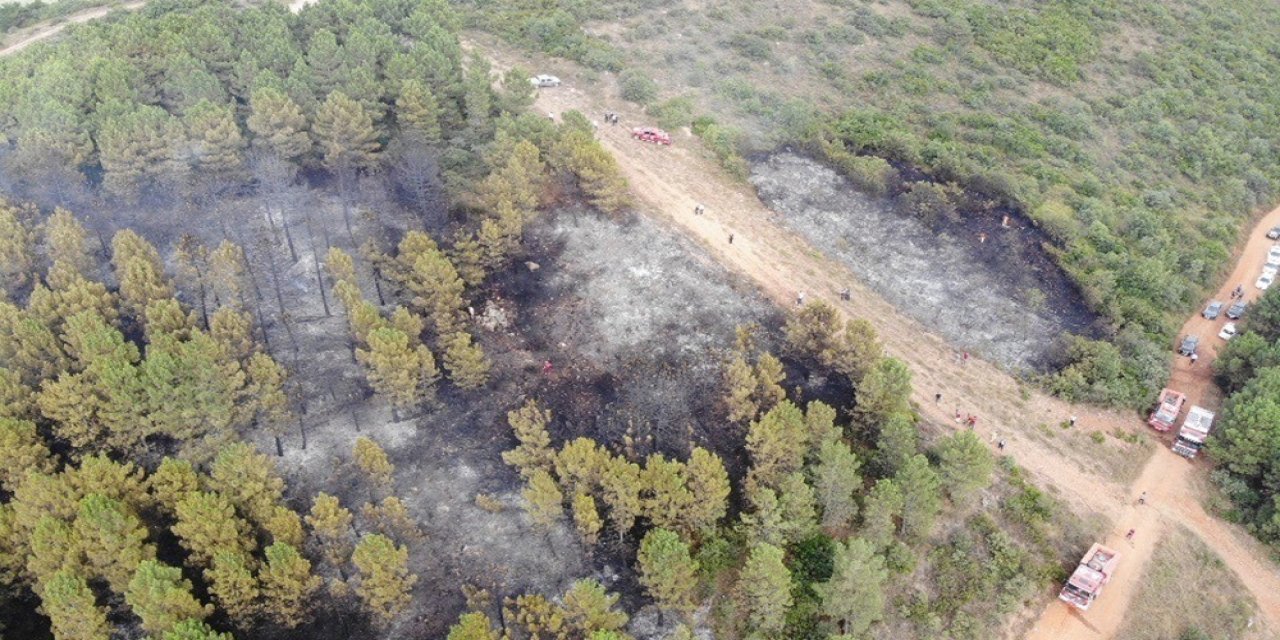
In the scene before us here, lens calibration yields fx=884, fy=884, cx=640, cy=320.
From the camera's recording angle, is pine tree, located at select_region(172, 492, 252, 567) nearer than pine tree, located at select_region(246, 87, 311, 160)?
Yes

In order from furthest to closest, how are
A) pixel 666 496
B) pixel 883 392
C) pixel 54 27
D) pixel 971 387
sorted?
pixel 54 27
pixel 971 387
pixel 883 392
pixel 666 496

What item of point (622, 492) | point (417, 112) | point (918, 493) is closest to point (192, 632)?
point (622, 492)

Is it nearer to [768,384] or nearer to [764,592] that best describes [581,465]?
[764,592]

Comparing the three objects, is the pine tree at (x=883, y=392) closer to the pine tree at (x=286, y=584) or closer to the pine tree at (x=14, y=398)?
the pine tree at (x=286, y=584)

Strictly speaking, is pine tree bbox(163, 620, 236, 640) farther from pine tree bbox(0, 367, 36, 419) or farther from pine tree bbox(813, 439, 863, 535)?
pine tree bbox(813, 439, 863, 535)

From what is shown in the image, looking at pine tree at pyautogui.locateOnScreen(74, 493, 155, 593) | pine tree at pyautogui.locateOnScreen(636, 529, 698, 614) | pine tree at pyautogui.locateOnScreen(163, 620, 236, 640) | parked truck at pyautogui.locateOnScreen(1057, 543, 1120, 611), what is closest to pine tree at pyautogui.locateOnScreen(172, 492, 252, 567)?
pine tree at pyautogui.locateOnScreen(74, 493, 155, 593)

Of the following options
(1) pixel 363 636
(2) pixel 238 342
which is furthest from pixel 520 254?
(1) pixel 363 636
